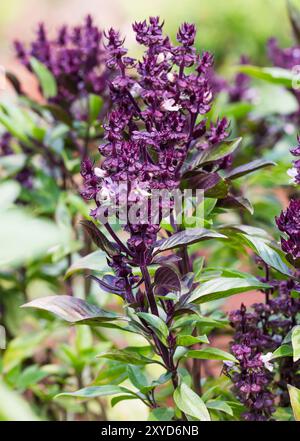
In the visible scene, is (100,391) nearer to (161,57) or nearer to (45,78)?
(161,57)

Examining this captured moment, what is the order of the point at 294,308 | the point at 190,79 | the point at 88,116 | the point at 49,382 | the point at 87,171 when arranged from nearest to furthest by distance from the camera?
the point at 87,171
the point at 190,79
the point at 294,308
the point at 88,116
the point at 49,382

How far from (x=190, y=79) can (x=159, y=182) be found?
18cm

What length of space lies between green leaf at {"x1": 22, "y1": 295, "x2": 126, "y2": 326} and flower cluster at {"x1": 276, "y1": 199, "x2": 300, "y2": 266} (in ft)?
0.79

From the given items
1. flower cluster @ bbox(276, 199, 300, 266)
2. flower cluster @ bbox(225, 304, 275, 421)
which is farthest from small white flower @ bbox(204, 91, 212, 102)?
flower cluster @ bbox(225, 304, 275, 421)

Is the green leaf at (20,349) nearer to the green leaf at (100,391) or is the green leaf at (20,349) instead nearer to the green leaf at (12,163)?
the green leaf at (12,163)

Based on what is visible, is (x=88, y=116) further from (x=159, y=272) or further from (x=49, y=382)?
(x=49, y=382)

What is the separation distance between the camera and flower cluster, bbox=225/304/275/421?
920mm

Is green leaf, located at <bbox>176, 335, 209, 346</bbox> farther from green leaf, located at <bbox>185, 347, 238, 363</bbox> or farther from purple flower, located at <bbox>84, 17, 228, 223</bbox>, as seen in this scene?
purple flower, located at <bbox>84, 17, 228, 223</bbox>

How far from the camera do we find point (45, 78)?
57.4 inches

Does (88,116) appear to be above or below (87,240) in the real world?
above

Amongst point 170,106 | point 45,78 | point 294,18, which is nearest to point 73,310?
point 170,106

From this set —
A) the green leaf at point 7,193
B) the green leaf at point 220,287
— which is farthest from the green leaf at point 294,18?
the green leaf at point 7,193

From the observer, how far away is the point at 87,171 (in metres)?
0.80

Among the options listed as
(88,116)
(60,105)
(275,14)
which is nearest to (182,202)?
(88,116)
